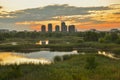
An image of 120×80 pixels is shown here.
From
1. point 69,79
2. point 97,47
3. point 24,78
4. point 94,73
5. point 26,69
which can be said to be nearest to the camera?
point 69,79

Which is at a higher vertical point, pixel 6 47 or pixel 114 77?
pixel 114 77

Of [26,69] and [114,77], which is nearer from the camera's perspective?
[114,77]

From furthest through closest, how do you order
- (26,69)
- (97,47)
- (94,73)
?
1. (97,47)
2. (26,69)
3. (94,73)

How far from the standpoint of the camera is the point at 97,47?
8244 cm

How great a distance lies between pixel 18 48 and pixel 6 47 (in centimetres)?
445

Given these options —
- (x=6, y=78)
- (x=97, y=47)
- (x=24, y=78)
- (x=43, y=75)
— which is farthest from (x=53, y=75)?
(x=97, y=47)

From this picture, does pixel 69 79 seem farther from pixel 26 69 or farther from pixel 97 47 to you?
pixel 97 47

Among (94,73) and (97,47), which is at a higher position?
(94,73)

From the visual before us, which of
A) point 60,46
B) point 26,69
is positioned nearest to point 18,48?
point 60,46

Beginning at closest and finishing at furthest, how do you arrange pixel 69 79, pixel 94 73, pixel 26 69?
1. pixel 69 79
2. pixel 94 73
3. pixel 26 69

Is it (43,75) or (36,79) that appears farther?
(43,75)

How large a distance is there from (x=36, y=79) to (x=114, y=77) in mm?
6877

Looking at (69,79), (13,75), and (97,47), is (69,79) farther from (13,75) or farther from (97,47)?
(97,47)

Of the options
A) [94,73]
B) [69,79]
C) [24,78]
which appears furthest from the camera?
[94,73]
